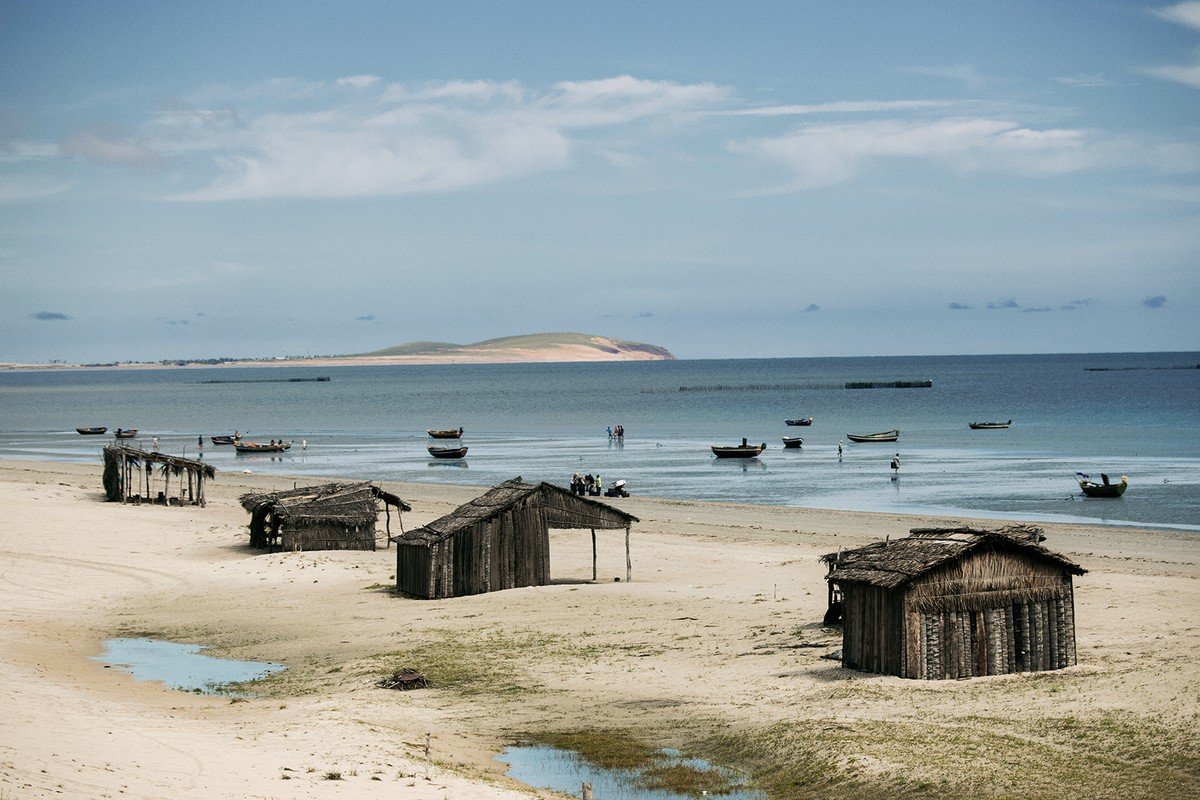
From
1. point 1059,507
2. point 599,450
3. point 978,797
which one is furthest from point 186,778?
point 599,450

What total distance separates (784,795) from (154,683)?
1169 centimetres

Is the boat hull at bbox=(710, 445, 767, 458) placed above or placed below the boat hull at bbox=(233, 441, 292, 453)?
below

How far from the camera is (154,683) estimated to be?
71.8 feet

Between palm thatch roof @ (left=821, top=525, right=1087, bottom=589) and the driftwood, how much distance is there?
286 inches

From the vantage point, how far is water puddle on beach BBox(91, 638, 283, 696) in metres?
22.2

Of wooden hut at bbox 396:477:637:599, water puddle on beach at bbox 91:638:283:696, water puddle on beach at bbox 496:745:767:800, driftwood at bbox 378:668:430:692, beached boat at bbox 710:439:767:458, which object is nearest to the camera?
water puddle on beach at bbox 496:745:767:800

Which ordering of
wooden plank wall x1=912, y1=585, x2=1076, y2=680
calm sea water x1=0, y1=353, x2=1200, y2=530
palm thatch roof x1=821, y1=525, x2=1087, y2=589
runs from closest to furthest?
1. palm thatch roof x1=821, y1=525, x2=1087, y2=589
2. wooden plank wall x1=912, y1=585, x2=1076, y2=680
3. calm sea water x1=0, y1=353, x2=1200, y2=530

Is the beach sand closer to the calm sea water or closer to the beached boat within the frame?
the calm sea water

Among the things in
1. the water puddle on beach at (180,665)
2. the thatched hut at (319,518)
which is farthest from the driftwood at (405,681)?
the thatched hut at (319,518)

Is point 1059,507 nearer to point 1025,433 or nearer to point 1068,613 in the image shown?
point 1068,613

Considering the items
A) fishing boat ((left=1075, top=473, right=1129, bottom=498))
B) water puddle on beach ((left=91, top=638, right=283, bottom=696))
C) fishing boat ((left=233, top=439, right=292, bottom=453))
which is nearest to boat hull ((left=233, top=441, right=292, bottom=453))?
fishing boat ((left=233, top=439, right=292, bottom=453))

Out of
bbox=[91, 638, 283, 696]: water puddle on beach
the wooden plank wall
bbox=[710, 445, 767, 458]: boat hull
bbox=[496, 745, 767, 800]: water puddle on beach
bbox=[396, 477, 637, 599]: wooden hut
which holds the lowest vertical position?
bbox=[496, 745, 767, 800]: water puddle on beach

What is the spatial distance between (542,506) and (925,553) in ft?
40.5

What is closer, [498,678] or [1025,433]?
[498,678]
